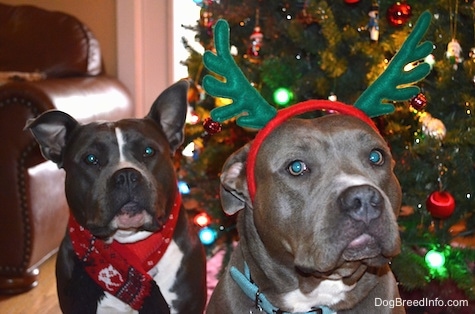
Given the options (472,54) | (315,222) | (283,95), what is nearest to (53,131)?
(283,95)

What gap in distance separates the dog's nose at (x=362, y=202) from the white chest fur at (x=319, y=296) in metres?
0.34

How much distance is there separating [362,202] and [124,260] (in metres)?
1.22

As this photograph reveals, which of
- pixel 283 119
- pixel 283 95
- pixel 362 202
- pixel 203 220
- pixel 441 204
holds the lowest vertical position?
pixel 203 220

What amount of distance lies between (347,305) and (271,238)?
0.31 m

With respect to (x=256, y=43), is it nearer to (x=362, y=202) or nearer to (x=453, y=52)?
(x=453, y=52)

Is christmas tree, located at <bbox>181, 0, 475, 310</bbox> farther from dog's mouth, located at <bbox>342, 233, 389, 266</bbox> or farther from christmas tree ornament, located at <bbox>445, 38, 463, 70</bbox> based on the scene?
dog's mouth, located at <bbox>342, 233, 389, 266</bbox>

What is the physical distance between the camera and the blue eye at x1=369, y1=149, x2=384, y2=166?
1.99 metres

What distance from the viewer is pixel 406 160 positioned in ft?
10.1

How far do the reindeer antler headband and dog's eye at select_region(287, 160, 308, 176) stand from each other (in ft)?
0.53

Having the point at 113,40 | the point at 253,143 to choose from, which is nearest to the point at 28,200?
the point at 253,143

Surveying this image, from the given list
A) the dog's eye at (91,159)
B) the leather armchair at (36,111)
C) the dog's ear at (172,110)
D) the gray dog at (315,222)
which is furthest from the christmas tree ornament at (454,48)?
the leather armchair at (36,111)

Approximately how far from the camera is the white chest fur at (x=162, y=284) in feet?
8.67

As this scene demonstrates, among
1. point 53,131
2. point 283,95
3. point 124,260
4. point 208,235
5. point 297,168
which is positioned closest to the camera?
point 297,168

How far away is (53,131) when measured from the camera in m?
2.82
